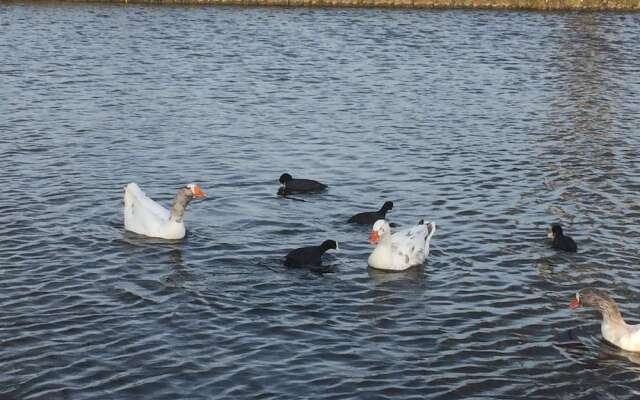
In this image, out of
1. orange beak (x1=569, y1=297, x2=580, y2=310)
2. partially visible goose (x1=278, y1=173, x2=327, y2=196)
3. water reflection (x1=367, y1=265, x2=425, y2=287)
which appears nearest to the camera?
orange beak (x1=569, y1=297, x2=580, y2=310)

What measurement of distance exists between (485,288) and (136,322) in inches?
215

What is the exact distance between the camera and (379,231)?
18562mm

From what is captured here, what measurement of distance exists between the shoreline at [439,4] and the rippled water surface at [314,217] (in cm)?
1384

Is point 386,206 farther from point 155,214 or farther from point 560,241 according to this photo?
point 155,214

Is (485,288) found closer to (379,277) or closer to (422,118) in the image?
(379,277)

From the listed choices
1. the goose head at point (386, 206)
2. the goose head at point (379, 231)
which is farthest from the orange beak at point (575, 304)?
the goose head at point (386, 206)

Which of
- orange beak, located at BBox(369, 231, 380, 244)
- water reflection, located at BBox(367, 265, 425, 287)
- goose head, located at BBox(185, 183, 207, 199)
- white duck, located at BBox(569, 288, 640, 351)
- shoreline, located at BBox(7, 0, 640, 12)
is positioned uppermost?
shoreline, located at BBox(7, 0, 640, 12)

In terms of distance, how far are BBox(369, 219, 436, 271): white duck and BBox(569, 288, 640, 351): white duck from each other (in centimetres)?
326

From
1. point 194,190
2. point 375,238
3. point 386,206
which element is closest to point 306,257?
point 375,238

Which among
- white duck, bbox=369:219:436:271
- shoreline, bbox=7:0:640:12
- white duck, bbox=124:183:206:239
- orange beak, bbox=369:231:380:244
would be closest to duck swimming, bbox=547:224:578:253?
white duck, bbox=369:219:436:271

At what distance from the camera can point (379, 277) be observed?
1830 centimetres

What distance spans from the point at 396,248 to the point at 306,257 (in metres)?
1.45

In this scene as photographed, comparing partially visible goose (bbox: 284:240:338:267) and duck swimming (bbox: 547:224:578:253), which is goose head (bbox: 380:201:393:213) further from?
duck swimming (bbox: 547:224:578:253)

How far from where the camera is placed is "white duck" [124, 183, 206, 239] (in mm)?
20047
